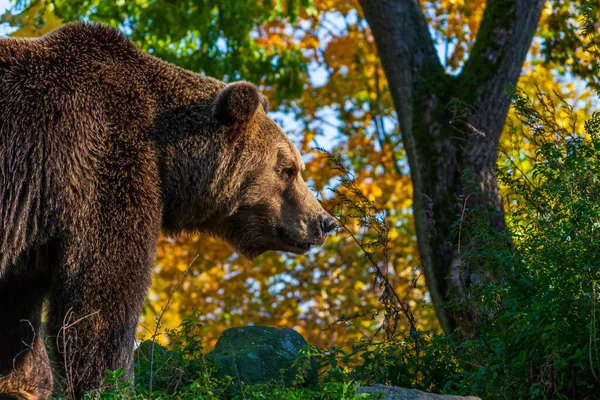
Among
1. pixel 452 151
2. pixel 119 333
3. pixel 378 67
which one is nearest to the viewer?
pixel 119 333

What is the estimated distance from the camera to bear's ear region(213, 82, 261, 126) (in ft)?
19.8

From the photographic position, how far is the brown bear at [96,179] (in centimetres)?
531

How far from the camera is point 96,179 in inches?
214

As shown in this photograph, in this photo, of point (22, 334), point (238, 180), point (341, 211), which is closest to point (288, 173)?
point (238, 180)

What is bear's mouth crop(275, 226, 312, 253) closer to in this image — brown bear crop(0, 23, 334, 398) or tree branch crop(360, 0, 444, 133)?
brown bear crop(0, 23, 334, 398)

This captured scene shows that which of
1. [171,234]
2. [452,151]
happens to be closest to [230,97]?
[171,234]

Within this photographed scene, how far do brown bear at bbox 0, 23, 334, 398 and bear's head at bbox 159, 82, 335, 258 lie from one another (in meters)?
0.01

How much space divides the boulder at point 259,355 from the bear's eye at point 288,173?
128cm

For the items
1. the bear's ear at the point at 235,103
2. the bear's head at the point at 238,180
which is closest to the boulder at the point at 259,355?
the bear's head at the point at 238,180

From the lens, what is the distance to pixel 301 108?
19.1m

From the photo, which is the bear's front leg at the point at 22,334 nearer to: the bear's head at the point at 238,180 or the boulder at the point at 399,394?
the bear's head at the point at 238,180

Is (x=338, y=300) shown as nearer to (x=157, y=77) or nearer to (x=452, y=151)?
(x=452, y=151)

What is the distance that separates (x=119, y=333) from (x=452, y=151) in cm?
532

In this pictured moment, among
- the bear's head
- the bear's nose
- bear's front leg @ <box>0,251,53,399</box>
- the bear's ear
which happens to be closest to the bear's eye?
the bear's head
